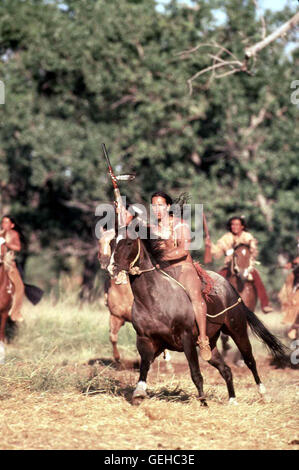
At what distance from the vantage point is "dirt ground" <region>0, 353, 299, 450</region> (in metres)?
5.93

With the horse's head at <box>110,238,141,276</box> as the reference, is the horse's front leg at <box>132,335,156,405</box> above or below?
below

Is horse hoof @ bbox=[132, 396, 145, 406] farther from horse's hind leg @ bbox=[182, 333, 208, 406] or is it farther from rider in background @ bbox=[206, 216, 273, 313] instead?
rider in background @ bbox=[206, 216, 273, 313]

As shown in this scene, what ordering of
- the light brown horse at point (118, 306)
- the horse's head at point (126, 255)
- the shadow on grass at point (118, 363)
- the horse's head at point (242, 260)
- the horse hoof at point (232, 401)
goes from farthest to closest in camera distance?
the horse's head at point (242, 260), the light brown horse at point (118, 306), the shadow on grass at point (118, 363), the horse hoof at point (232, 401), the horse's head at point (126, 255)

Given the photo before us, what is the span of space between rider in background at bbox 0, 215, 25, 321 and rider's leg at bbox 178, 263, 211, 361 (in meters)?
5.70

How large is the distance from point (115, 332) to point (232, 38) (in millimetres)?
12340

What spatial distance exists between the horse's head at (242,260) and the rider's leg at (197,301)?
487 centimetres

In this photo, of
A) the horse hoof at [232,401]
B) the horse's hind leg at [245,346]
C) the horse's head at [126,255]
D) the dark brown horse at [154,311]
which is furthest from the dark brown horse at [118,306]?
the horse's head at [126,255]

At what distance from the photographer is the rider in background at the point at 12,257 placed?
1288 cm

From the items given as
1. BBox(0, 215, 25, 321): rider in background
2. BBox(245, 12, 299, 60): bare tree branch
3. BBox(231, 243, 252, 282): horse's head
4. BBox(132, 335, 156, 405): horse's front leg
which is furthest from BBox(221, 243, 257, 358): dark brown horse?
BBox(132, 335, 156, 405): horse's front leg

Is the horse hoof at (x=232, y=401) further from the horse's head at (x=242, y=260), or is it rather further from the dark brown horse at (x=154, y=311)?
the horse's head at (x=242, y=260)

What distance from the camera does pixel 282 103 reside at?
21.0 meters

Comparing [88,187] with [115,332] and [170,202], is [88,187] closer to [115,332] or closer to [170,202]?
[115,332]

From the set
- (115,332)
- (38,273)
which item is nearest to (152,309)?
(115,332)

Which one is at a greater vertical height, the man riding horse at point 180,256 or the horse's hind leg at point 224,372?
the man riding horse at point 180,256
